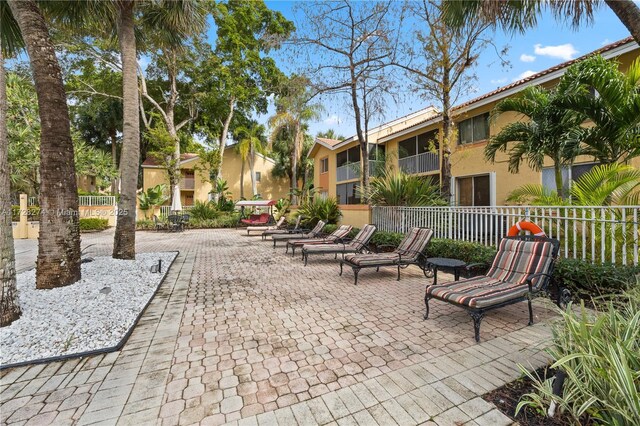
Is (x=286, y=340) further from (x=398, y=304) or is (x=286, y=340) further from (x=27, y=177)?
(x=27, y=177)

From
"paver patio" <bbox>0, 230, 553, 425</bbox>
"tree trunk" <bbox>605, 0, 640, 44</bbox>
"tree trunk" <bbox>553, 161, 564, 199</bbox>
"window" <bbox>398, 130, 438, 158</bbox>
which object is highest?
"window" <bbox>398, 130, 438, 158</bbox>

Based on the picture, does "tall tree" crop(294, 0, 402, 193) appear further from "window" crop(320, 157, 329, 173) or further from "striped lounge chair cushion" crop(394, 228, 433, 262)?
"window" crop(320, 157, 329, 173)

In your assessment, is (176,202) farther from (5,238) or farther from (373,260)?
(373,260)

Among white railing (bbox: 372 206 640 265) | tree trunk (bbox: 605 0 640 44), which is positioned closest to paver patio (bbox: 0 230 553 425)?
white railing (bbox: 372 206 640 265)

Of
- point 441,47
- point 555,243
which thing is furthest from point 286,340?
point 441,47

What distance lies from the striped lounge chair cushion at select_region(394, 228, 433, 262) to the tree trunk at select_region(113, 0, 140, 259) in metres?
7.08

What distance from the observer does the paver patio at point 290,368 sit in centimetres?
237

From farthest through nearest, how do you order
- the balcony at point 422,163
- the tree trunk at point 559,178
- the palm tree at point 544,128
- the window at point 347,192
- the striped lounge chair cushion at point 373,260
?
the window at point 347,192, the balcony at point 422,163, the tree trunk at point 559,178, the striped lounge chair cushion at point 373,260, the palm tree at point 544,128

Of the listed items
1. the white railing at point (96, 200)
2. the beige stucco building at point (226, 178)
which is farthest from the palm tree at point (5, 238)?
the beige stucco building at point (226, 178)

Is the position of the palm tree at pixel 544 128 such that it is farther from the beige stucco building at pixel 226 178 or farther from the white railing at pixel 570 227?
the beige stucco building at pixel 226 178

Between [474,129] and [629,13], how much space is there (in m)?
10.2

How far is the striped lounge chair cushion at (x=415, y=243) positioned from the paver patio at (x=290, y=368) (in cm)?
168

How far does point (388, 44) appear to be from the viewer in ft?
35.9

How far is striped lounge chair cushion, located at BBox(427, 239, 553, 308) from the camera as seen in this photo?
12.3ft
